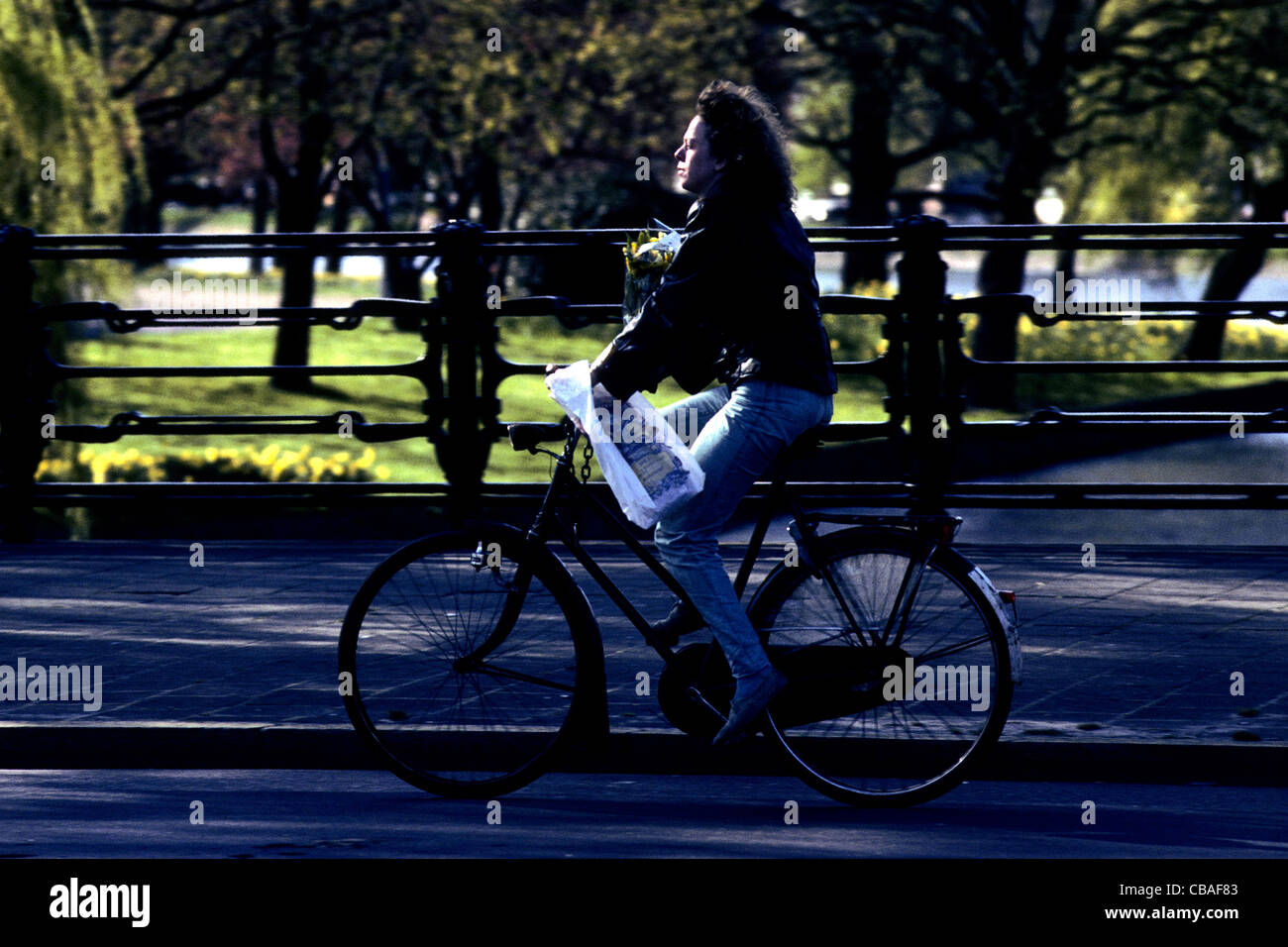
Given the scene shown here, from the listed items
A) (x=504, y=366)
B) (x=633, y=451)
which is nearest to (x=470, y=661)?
(x=633, y=451)

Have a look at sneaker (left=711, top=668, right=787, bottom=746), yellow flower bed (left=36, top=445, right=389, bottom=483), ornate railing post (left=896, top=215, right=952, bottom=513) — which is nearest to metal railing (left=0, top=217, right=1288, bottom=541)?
ornate railing post (left=896, top=215, right=952, bottom=513)

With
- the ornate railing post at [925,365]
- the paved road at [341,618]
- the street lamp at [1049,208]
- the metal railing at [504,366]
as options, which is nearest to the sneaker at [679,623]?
the paved road at [341,618]

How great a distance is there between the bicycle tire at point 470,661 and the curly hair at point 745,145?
1.13 m

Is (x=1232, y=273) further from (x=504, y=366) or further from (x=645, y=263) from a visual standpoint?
(x=645, y=263)

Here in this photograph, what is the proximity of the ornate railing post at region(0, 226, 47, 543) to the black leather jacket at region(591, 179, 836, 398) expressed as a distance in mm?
5515

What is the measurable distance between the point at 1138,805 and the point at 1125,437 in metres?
16.3

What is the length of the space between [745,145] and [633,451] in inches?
33.6

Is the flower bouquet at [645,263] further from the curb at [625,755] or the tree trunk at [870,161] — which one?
the tree trunk at [870,161]

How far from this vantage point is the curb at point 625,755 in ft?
19.5

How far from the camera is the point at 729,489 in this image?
550cm

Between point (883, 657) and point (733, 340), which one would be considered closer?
point (733, 340)

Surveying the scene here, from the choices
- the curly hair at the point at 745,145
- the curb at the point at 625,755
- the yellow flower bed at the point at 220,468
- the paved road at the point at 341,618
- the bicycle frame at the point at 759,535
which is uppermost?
the curly hair at the point at 745,145

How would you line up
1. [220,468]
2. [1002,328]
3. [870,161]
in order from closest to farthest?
[220,468]
[1002,328]
[870,161]
